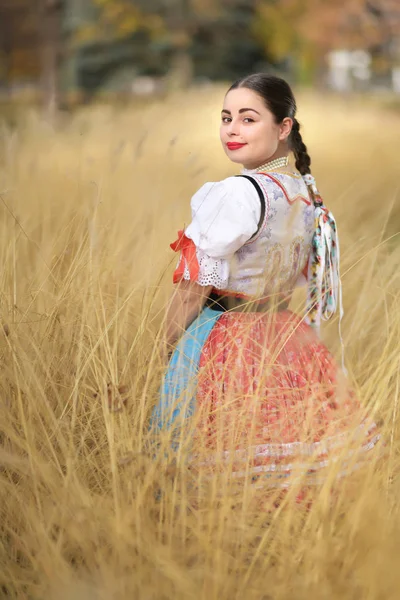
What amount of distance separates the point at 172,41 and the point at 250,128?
790 inches

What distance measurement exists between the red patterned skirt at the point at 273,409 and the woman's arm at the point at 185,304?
0.25ft

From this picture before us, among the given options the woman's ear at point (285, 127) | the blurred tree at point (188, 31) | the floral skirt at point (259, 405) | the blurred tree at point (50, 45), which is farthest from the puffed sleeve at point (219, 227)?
the blurred tree at point (188, 31)

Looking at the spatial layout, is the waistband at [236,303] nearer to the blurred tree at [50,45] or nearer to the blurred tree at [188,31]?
the blurred tree at [50,45]

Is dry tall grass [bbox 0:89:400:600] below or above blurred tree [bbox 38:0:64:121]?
below

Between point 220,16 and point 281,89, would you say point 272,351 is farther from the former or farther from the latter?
point 220,16

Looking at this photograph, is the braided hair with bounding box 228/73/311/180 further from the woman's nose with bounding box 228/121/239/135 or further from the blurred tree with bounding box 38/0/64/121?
the blurred tree with bounding box 38/0/64/121

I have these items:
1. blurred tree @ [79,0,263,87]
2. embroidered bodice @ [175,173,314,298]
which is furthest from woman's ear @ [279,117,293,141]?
blurred tree @ [79,0,263,87]

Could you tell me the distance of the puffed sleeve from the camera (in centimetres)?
197

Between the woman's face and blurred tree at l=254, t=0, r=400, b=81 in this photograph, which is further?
blurred tree at l=254, t=0, r=400, b=81

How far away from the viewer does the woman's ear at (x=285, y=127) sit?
2.16 m

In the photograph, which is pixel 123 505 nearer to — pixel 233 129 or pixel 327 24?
pixel 233 129

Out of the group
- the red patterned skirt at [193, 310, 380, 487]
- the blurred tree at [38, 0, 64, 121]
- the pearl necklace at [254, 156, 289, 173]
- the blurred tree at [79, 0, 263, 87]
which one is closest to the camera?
the red patterned skirt at [193, 310, 380, 487]

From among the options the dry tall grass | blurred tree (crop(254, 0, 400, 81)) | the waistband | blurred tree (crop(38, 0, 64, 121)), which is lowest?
the dry tall grass

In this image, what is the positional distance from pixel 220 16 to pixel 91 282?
21169 millimetres
